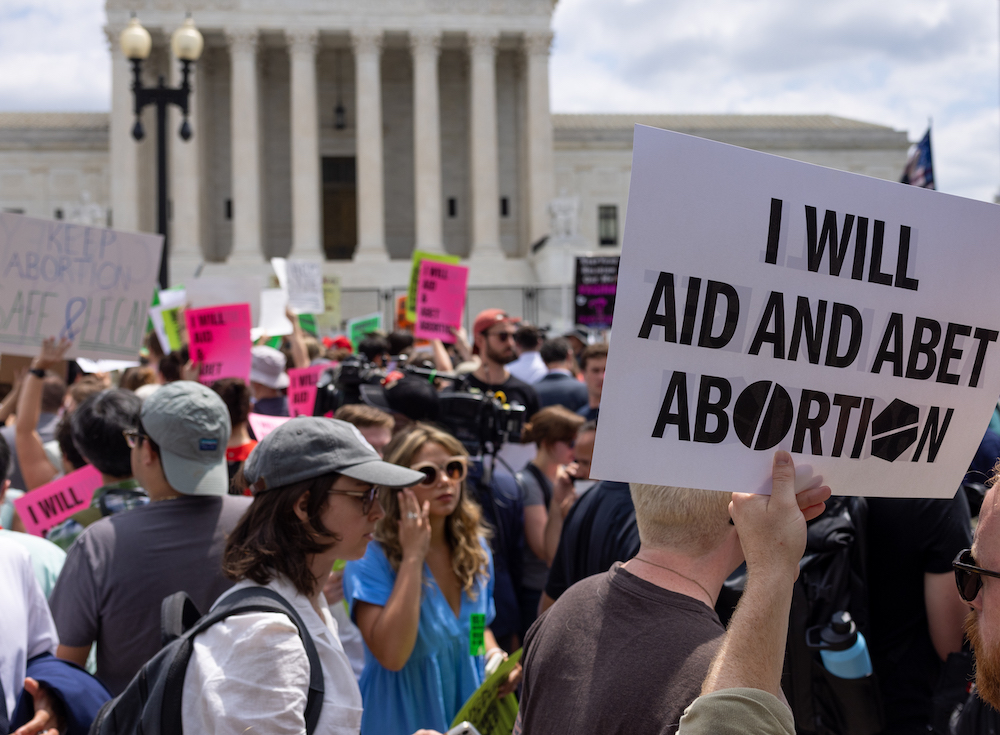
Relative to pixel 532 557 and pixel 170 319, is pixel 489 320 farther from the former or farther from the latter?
pixel 170 319

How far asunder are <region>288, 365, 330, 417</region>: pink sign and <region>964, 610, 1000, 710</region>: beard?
5.41 m

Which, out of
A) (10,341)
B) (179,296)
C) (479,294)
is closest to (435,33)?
(479,294)

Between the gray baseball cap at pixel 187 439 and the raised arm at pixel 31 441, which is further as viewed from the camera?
the raised arm at pixel 31 441

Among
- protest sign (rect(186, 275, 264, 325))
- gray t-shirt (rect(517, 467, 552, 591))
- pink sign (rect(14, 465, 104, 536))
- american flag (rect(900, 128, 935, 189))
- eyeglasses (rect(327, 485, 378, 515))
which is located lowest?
gray t-shirt (rect(517, 467, 552, 591))

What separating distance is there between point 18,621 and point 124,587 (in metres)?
0.38

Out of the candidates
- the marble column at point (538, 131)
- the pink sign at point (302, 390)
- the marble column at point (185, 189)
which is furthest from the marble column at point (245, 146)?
the pink sign at point (302, 390)

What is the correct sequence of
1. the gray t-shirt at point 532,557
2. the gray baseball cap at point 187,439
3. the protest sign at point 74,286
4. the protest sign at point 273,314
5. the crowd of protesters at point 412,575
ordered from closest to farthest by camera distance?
the crowd of protesters at point 412,575 < the gray baseball cap at point 187,439 < the gray t-shirt at point 532,557 < the protest sign at point 74,286 < the protest sign at point 273,314

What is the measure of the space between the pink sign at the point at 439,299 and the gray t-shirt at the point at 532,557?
15.1ft

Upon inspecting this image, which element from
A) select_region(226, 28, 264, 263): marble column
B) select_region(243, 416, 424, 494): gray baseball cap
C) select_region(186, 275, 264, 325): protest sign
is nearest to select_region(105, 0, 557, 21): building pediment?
select_region(226, 28, 264, 263): marble column

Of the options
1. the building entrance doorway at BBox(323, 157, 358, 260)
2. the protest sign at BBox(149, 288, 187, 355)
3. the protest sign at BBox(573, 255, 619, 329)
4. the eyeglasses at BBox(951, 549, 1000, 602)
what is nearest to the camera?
the eyeglasses at BBox(951, 549, 1000, 602)

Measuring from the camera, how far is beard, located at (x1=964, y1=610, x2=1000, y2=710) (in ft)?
5.79

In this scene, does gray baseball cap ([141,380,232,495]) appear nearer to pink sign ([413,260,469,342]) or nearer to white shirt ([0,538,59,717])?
white shirt ([0,538,59,717])

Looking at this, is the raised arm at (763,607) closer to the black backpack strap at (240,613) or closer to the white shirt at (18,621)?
the black backpack strap at (240,613)

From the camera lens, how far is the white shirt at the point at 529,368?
31.2 ft
